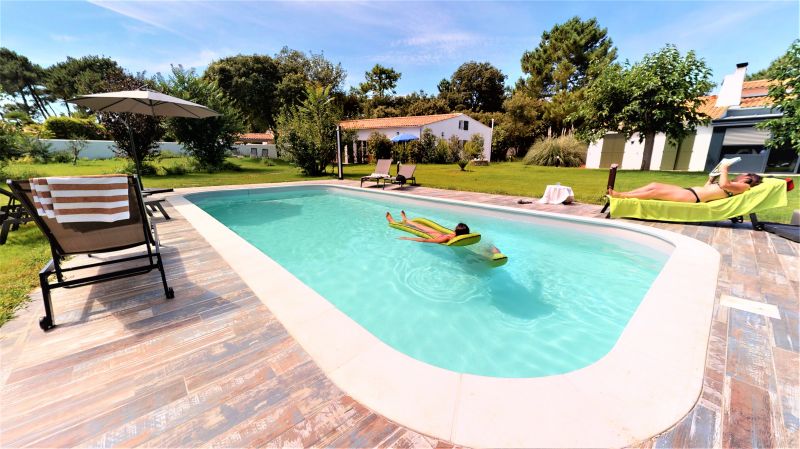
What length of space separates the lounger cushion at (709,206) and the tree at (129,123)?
1798 cm

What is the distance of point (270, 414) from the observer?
162 cm

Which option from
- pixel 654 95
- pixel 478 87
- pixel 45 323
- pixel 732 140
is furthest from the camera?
pixel 478 87

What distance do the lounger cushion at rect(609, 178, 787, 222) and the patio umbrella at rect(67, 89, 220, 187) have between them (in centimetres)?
962

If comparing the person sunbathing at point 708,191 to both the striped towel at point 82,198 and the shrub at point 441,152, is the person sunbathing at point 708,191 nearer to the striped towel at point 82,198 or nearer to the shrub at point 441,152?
the striped towel at point 82,198

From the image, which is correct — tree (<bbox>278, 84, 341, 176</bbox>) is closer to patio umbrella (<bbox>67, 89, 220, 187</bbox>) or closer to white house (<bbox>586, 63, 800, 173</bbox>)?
patio umbrella (<bbox>67, 89, 220, 187</bbox>)

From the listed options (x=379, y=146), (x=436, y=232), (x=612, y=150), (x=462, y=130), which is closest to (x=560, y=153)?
(x=612, y=150)

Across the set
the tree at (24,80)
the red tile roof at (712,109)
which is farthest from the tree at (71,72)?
the red tile roof at (712,109)

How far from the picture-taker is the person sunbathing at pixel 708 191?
555cm

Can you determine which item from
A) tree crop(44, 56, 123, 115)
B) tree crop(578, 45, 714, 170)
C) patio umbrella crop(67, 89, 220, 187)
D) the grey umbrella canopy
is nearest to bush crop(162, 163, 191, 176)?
patio umbrella crop(67, 89, 220, 187)

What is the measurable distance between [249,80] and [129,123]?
59.2 ft

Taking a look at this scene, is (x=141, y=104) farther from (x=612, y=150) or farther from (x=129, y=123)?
(x=612, y=150)

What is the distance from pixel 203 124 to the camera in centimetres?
1688

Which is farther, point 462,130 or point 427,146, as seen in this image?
point 462,130

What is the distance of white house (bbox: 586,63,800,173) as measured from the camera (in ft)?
55.1
